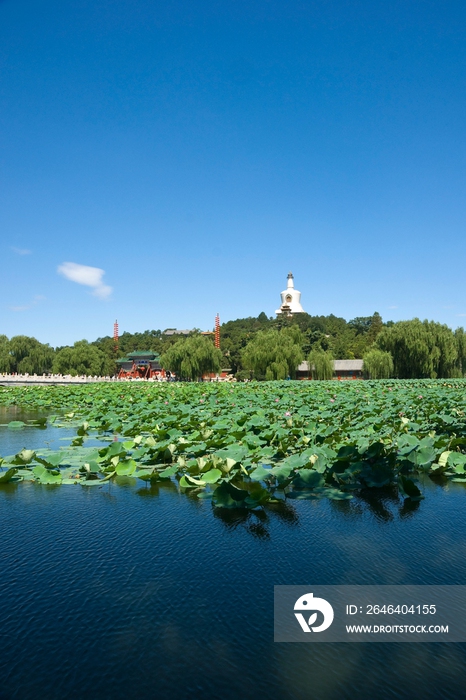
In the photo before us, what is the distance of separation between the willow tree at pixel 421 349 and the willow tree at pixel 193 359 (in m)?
10.7

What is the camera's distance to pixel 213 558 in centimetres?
311

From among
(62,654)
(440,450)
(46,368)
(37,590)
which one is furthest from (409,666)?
(46,368)

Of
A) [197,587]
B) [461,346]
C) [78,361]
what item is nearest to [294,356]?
[461,346]

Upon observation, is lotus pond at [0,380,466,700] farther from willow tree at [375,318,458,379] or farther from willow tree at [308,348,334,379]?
willow tree at [308,348,334,379]

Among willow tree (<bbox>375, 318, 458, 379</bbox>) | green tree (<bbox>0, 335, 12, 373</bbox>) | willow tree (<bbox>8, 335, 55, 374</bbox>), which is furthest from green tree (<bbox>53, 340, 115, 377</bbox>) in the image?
willow tree (<bbox>375, 318, 458, 379</bbox>)

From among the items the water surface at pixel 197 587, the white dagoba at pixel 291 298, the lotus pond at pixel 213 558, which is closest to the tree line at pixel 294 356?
the lotus pond at pixel 213 558

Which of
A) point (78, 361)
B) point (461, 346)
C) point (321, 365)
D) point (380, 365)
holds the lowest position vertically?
point (380, 365)

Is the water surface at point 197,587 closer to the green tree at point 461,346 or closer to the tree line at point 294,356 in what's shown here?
the tree line at point 294,356

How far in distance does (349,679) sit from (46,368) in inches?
1687

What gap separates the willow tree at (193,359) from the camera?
32.2 metres

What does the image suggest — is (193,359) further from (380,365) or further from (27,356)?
(27,356)

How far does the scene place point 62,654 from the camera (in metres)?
2.13

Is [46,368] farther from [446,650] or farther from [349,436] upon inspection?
[446,650]

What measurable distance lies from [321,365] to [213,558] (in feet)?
102
